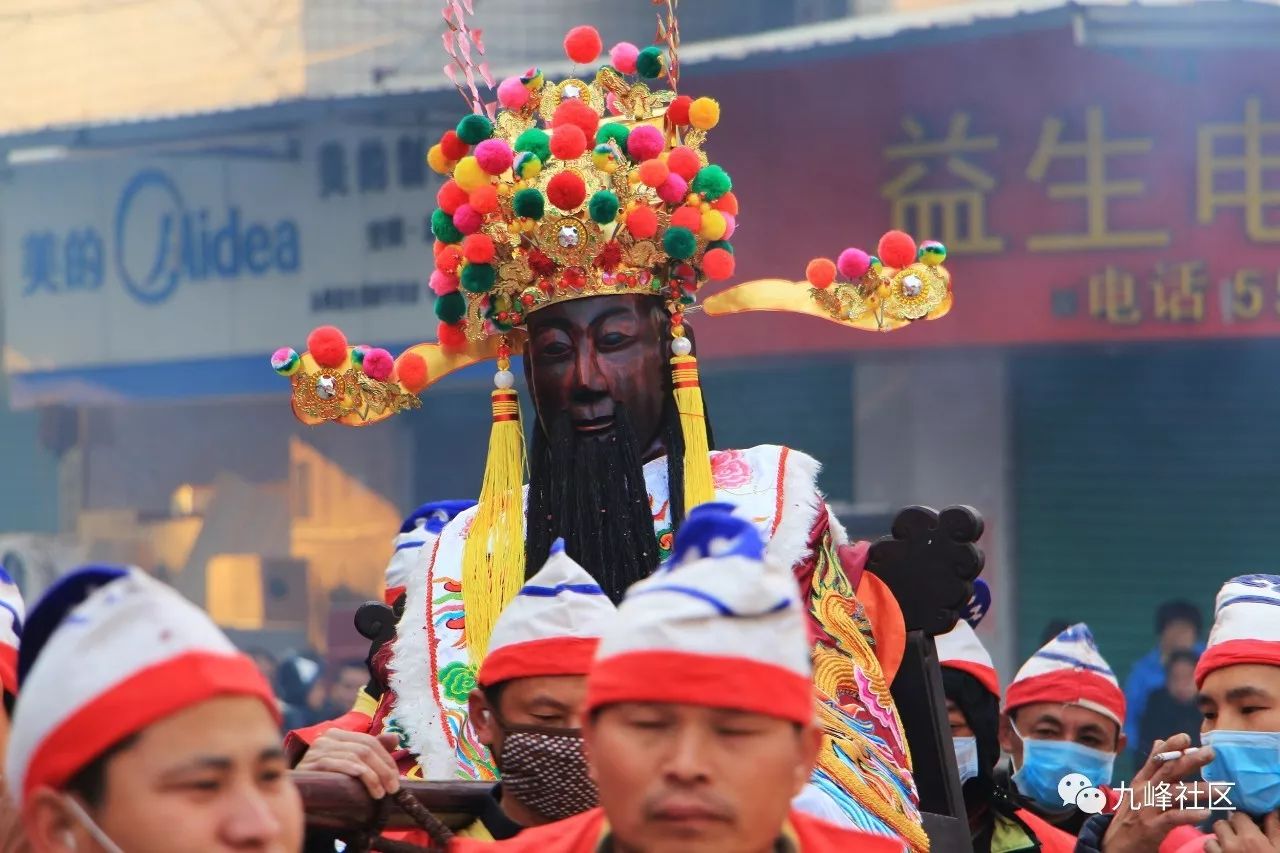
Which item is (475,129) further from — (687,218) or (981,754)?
(981,754)

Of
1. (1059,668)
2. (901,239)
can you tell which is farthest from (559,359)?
(1059,668)

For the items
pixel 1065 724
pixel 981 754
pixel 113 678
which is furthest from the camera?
pixel 1065 724

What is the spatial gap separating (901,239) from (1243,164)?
681cm

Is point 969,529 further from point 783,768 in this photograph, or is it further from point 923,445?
point 923,445

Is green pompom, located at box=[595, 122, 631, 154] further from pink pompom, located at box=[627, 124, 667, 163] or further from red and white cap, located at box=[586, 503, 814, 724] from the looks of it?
red and white cap, located at box=[586, 503, 814, 724]

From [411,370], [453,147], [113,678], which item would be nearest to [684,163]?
[453,147]

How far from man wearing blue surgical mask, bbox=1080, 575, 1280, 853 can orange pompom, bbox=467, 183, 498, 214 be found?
176cm

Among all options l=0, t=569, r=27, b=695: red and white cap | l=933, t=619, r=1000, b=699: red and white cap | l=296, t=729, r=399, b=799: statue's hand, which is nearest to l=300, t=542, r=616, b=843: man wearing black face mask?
l=296, t=729, r=399, b=799: statue's hand

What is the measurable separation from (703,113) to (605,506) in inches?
35.7

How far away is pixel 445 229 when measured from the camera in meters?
4.85

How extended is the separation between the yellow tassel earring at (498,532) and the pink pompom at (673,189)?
1.69 feet

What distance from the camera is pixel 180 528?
622 inches

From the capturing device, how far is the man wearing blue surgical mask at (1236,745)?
415 cm

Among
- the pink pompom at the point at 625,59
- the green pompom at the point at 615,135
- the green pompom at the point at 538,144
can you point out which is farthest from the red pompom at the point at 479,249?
the pink pompom at the point at 625,59
